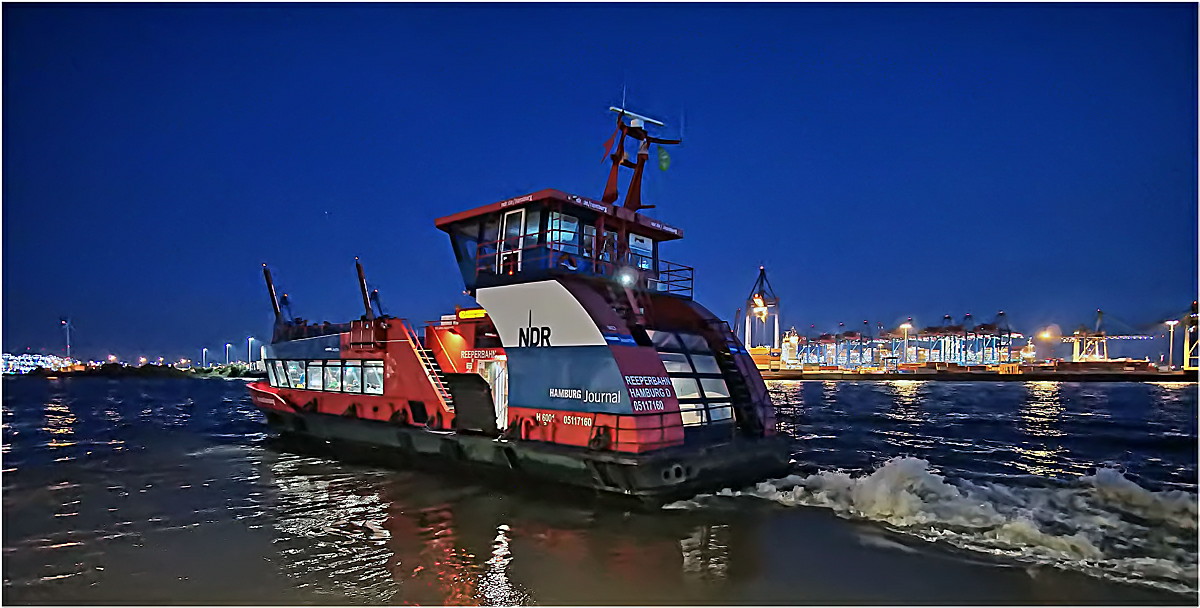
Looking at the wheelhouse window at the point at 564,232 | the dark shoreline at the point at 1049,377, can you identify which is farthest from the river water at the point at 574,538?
the dark shoreline at the point at 1049,377

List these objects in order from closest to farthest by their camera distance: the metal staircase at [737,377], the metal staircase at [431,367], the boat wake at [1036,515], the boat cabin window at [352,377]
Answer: the boat wake at [1036,515], the metal staircase at [737,377], the metal staircase at [431,367], the boat cabin window at [352,377]

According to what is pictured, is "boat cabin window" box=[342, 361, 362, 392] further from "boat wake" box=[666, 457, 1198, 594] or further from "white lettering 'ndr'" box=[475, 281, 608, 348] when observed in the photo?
"boat wake" box=[666, 457, 1198, 594]

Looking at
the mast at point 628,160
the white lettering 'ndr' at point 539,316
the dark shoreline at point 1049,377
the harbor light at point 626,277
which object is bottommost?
the dark shoreline at point 1049,377

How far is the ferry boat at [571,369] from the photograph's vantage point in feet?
35.6

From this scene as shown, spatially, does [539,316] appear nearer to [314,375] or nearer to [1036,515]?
[1036,515]

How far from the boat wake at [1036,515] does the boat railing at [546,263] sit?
4.80 m

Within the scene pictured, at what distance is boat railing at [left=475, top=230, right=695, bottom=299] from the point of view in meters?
12.6

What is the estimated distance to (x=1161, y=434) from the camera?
25109 millimetres

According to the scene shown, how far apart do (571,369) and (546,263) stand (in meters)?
2.41

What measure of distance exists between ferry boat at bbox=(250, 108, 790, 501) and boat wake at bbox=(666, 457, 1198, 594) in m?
1.25

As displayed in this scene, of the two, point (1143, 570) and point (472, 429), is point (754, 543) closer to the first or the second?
point (1143, 570)

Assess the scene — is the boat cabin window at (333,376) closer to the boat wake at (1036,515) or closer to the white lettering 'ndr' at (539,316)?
the white lettering 'ndr' at (539,316)

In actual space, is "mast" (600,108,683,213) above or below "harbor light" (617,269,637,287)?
above

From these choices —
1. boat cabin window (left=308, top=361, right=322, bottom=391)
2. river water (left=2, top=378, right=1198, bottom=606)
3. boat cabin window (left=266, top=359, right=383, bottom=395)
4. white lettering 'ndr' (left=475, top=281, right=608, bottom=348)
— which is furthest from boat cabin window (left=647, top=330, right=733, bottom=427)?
boat cabin window (left=308, top=361, right=322, bottom=391)
